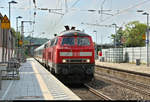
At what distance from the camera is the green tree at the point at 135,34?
8031 centimetres

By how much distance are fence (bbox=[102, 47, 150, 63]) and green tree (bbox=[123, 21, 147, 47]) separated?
3660 centimetres

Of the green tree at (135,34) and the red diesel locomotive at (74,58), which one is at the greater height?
the green tree at (135,34)

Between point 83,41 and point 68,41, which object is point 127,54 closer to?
point 83,41

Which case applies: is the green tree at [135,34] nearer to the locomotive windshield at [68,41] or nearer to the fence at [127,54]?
the fence at [127,54]

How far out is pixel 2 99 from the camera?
8977 millimetres

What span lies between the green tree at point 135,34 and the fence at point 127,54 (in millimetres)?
36605

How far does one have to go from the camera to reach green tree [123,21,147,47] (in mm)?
80312

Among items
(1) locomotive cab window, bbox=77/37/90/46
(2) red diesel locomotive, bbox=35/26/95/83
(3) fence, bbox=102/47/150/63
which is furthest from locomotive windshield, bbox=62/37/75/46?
(3) fence, bbox=102/47/150/63

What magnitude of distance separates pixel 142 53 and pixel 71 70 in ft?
77.4

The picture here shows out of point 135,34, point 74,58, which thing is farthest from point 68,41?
point 135,34

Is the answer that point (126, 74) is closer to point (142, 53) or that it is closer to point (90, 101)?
point (90, 101)

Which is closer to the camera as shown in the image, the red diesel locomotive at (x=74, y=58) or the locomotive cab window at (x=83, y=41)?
the red diesel locomotive at (x=74, y=58)

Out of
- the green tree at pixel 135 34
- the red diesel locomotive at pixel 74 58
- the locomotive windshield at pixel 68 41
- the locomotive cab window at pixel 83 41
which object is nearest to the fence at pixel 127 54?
the locomotive cab window at pixel 83 41

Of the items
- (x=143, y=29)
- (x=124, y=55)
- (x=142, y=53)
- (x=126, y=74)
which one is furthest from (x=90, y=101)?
(x=143, y=29)
